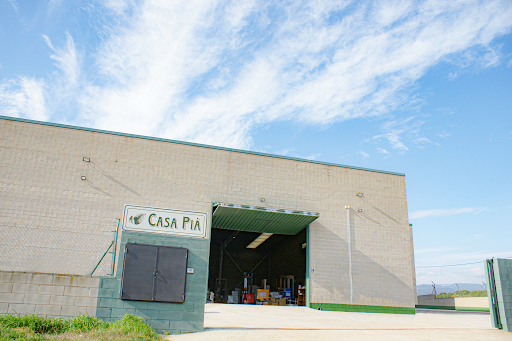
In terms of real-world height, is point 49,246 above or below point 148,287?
above

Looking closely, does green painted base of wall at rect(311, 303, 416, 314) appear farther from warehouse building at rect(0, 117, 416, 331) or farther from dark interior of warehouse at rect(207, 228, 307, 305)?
dark interior of warehouse at rect(207, 228, 307, 305)

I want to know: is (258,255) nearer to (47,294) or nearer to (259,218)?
(259,218)

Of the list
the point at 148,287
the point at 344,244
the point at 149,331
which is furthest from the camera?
the point at 344,244

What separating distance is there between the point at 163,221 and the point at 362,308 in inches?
482

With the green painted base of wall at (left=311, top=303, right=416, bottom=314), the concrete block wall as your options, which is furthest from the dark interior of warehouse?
the concrete block wall

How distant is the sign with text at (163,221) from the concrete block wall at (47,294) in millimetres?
1584

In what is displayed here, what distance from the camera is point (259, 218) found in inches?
716

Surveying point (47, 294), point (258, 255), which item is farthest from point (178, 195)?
point (258, 255)

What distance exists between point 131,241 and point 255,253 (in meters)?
25.4

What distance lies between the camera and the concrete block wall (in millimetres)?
7543

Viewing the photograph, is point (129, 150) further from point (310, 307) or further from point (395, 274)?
point (395, 274)

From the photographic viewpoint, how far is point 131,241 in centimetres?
851

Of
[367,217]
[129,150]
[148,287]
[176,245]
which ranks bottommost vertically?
[148,287]

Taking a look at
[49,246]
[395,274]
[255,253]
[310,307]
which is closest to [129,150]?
[49,246]
